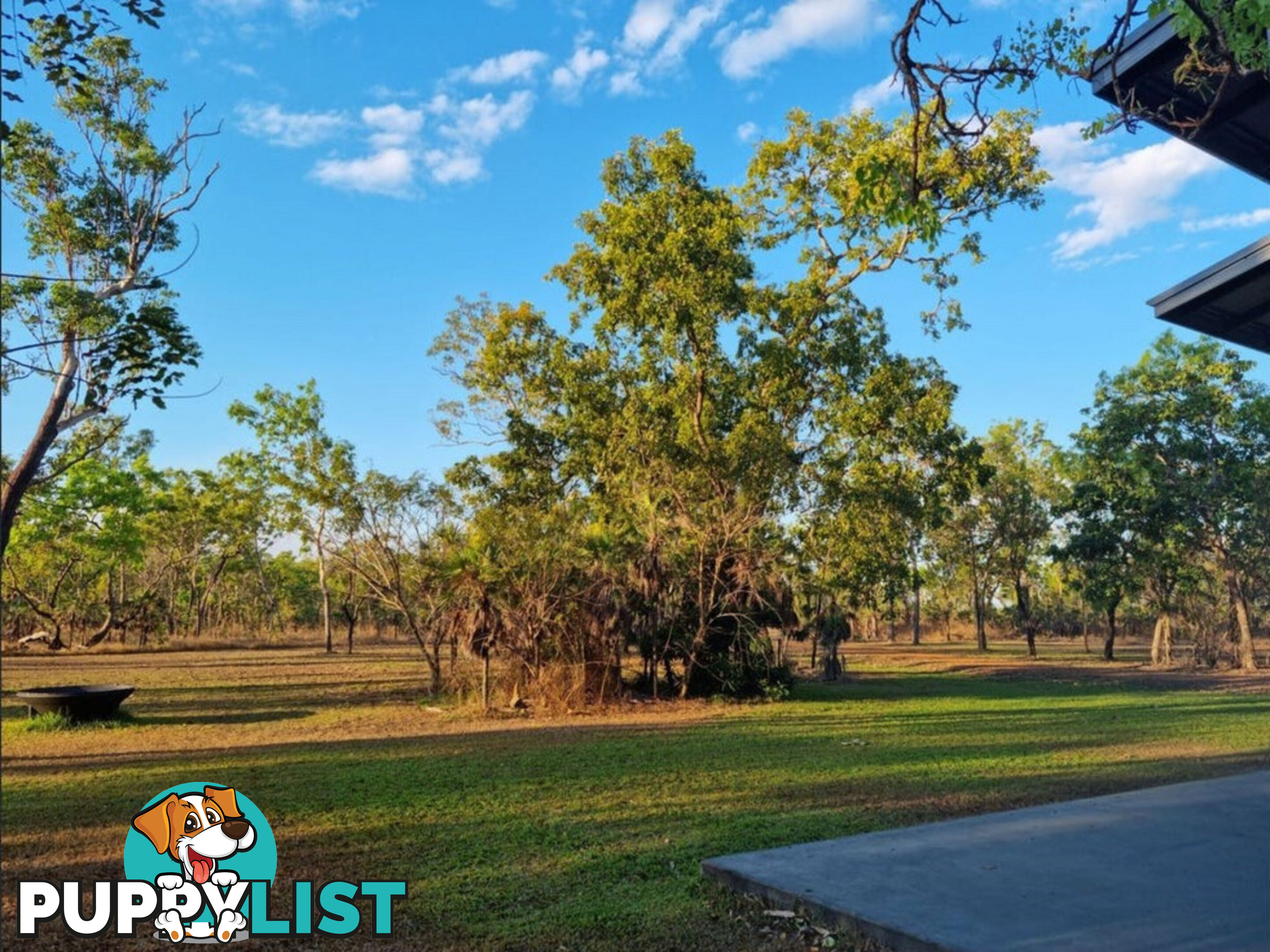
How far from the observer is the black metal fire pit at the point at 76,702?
1294 cm

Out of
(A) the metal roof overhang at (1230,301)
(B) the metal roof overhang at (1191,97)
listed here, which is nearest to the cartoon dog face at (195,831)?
(B) the metal roof overhang at (1191,97)

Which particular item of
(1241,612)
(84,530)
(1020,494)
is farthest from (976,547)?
(84,530)

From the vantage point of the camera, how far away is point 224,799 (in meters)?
7.72

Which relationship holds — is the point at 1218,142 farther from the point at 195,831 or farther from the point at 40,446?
the point at 40,446

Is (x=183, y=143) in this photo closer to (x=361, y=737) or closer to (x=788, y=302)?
(x=361, y=737)

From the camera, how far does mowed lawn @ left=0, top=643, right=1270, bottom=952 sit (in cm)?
510

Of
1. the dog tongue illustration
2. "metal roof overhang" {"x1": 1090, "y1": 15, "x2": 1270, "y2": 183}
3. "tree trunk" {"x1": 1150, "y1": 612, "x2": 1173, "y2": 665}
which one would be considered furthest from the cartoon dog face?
"tree trunk" {"x1": 1150, "y1": 612, "x2": 1173, "y2": 665}

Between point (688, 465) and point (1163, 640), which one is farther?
point (1163, 640)

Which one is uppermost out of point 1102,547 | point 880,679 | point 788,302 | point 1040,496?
point 788,302

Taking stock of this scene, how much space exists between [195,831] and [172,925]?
1.21 meters

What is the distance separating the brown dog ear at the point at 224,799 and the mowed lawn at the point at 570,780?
27cm

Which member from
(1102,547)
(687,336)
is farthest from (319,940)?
(1102,547)

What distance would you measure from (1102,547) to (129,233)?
24.6 metres

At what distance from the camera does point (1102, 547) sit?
26.3 meters
